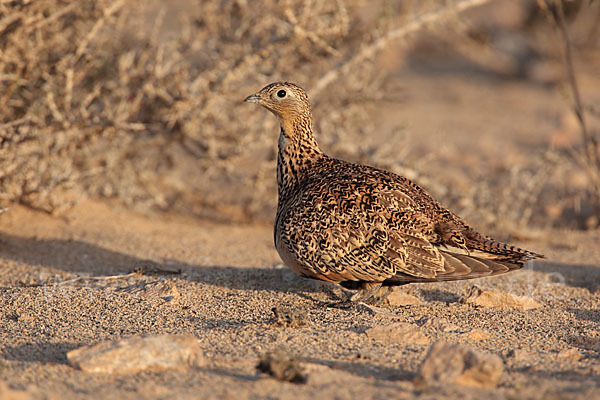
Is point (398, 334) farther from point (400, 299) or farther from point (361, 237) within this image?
point (400, 299)

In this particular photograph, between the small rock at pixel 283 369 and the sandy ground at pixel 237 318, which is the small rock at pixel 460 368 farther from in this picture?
the small rock at pixel 283 369

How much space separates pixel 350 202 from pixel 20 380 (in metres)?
2.22

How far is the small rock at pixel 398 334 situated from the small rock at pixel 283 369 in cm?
76

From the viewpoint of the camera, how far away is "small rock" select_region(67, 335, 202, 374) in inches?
128

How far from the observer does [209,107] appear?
6754 millimetres

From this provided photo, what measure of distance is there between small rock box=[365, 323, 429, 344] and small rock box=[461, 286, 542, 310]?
0.93 metres

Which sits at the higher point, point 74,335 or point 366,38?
point 366,38

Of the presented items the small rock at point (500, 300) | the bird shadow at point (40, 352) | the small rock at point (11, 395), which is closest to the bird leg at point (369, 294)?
the small rock at point (500, 300)

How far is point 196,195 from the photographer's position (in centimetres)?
823

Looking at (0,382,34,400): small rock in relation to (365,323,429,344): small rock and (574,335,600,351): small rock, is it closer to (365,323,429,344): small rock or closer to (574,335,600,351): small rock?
(365,323,429,344): small rock

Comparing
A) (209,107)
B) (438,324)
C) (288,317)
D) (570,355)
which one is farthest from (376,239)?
(209,107)

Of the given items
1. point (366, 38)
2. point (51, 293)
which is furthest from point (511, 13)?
point (51, 293)

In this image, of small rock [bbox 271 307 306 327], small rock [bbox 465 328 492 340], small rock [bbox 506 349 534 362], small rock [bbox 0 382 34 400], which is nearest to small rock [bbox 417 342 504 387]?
small rock [bbox 506 349 534 362]

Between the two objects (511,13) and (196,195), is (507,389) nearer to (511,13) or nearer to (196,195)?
(196,195)
